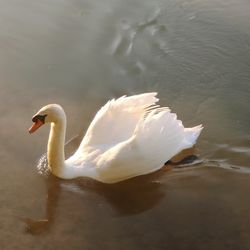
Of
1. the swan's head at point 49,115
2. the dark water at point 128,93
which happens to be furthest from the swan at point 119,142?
the dark water at point 128,93

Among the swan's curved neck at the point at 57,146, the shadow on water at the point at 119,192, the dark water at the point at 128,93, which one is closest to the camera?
the dark water at the point at 128,93

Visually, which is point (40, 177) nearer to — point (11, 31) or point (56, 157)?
point (56, 157)

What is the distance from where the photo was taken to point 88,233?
5.42 metres

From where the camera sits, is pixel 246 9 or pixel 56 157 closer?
pixel 56 157

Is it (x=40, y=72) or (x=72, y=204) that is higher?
(x=40, y=72)

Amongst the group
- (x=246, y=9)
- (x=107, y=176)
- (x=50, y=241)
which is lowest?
(x=50, y=241)

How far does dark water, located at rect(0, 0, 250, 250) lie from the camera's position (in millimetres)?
5492

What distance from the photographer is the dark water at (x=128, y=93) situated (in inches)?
216

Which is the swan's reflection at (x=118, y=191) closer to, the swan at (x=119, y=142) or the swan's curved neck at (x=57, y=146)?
the swan at (x=119, y=142)

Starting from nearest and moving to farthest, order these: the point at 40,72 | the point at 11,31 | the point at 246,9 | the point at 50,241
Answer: the point at 50,241 < the point at 40,72 < the point at 11,31 < the point at 246,9

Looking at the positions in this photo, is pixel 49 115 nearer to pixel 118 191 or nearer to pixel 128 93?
pixel 118 191

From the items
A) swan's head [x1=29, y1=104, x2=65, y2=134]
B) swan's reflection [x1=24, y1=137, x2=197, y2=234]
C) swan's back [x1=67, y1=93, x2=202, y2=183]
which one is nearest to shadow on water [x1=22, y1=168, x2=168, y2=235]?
swan's reflection [x1=24, y1=137, x2=197, y2=234]

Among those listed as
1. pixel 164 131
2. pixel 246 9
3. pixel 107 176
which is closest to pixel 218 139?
pixel 164 131

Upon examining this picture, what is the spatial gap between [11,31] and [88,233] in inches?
177
